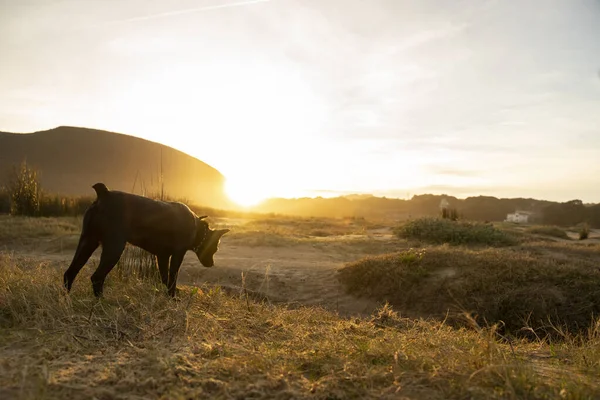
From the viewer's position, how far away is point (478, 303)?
727 cm

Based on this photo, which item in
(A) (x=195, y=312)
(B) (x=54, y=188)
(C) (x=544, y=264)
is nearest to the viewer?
(A) (x=195, y=312)

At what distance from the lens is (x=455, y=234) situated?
616 inches

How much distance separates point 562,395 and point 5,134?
252 feet

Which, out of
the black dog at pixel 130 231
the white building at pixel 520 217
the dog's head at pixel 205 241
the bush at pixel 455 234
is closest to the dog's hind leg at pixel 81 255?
the black dog at pixel 130 231

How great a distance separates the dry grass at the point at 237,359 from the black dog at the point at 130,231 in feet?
1.96

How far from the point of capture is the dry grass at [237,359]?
2375mm

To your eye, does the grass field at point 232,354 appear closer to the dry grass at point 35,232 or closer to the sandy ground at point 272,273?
the sandy ground at point 272,273

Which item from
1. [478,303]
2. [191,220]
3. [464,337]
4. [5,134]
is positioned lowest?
[478,303]

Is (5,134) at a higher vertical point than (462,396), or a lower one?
higher

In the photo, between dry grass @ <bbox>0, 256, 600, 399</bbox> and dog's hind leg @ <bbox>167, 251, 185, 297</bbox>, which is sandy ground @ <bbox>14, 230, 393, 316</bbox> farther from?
dry grass @ <bbox>0, 256, 600, 399</bbox>

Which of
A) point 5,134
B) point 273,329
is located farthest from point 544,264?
point 5,134

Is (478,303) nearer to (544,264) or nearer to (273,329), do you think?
(544,264)

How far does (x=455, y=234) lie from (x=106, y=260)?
44.6 ft

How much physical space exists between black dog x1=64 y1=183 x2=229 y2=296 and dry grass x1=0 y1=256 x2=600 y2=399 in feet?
1.96
